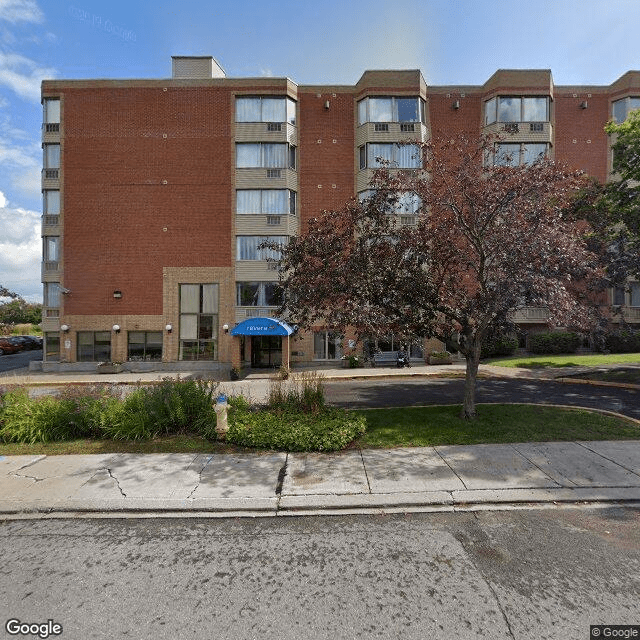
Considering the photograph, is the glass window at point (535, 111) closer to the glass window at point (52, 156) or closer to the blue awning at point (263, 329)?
the blue awning at point (263, 329)

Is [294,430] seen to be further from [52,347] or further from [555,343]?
[52,347]

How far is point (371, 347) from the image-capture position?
9.50m

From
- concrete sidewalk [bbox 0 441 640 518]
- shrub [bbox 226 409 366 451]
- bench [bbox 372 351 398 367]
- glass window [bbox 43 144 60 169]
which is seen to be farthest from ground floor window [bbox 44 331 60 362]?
shrub [bbox 226 409 366 451]

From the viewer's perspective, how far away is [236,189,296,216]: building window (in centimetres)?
2380

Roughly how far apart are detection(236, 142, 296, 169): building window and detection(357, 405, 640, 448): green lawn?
1951cm

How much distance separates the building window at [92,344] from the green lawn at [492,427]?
20.9 m

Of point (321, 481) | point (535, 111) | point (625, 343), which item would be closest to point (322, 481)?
point (321, 481)

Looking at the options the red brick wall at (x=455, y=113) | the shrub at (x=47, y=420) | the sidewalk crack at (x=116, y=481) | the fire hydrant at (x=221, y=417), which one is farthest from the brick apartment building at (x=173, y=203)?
the sidewalk crack at (x=116, y=481)

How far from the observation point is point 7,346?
3309 cm

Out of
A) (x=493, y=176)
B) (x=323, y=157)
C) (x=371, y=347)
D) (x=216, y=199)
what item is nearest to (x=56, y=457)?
(x=371, y=347)

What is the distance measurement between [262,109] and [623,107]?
2496 centimetres

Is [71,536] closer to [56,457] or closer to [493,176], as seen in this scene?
[56,457]

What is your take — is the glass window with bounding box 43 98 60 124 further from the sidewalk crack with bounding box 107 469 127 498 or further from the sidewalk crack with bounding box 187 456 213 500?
the sidewalk crack with bounding box 187 456 213 500

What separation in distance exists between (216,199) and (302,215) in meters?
5.76
